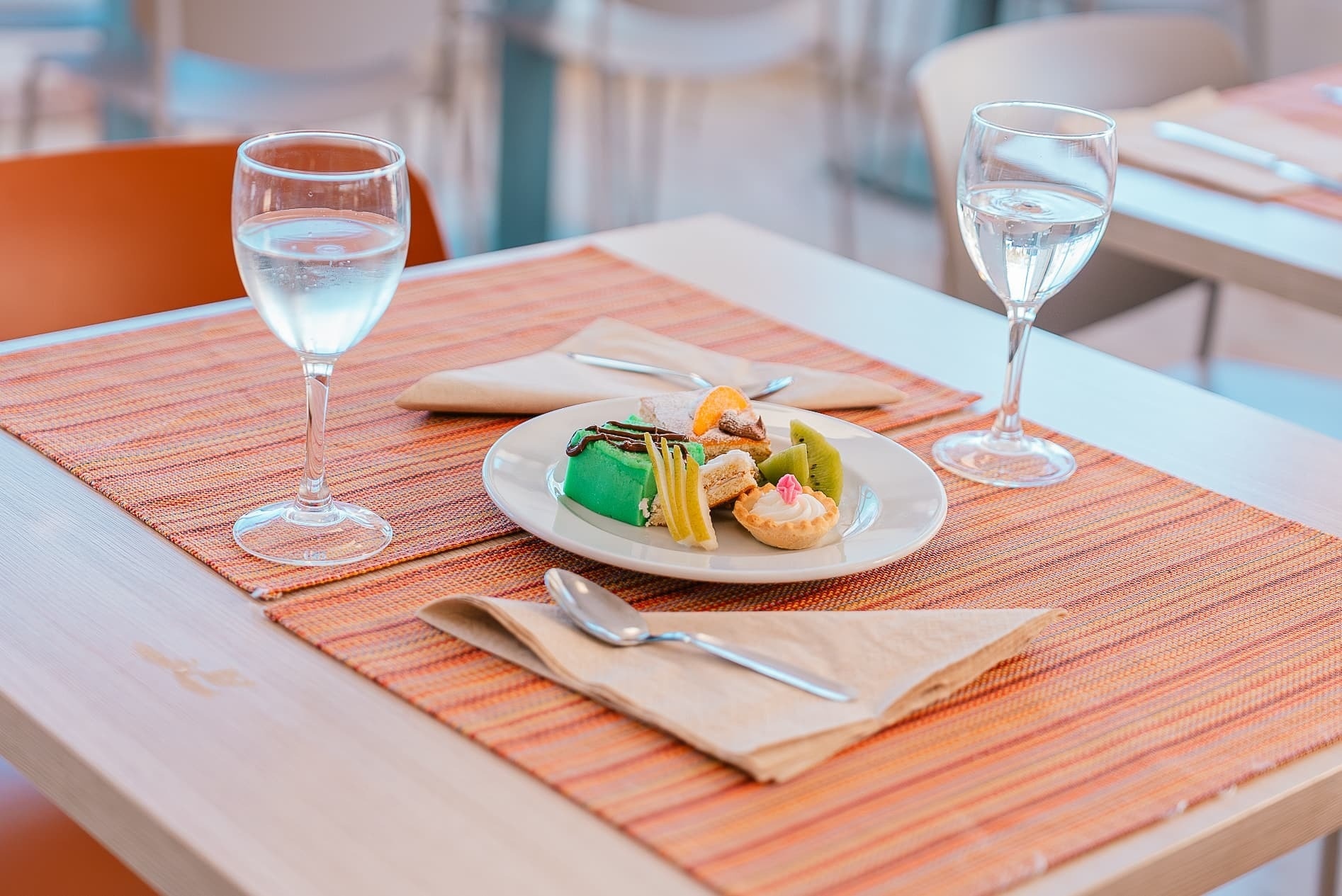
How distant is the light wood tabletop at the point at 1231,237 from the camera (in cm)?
125

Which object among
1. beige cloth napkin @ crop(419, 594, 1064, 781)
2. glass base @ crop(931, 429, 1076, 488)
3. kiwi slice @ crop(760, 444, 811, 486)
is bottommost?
glass base @ crop(931, 429, 1076, 488)

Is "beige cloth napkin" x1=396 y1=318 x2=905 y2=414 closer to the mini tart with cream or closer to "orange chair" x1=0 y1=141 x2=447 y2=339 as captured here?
the mini tart with cream

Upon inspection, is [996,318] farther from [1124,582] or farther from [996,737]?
[996,737]

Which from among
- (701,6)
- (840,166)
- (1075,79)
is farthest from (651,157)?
(1075,79)

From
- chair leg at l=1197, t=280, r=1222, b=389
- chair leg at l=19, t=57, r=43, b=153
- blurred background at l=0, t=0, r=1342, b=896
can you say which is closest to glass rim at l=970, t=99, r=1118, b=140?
blurred background at l=0, t=0, r=1342, b=896

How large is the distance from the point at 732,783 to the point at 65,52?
8.10ft

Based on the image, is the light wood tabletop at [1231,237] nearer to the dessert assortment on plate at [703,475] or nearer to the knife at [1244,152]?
the knife at [1244,152]

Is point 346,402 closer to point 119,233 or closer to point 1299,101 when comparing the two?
point 119,233

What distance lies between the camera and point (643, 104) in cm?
505

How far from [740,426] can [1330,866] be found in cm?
99

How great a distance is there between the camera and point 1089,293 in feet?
6.31

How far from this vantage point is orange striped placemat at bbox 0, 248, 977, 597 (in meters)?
0.78

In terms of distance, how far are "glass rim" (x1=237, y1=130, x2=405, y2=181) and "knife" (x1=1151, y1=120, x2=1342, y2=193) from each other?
3.23 feet

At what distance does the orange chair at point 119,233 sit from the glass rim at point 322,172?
0.53 m
